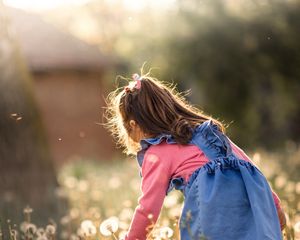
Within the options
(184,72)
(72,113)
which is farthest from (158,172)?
(72,113)

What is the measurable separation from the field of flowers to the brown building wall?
32.6 feet

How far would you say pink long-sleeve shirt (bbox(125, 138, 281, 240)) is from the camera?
4.02 m

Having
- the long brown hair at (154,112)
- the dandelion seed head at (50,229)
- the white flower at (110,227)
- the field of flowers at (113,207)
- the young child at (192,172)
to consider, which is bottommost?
the field of flowers at (113,207)

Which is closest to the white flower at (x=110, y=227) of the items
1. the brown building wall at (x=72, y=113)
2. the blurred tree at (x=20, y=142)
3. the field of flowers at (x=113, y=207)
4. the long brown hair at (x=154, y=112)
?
the field of flowers at (x=113, y=207)

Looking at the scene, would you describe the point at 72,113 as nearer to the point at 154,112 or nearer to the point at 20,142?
the point at 20,142

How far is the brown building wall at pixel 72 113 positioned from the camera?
80.7 ft

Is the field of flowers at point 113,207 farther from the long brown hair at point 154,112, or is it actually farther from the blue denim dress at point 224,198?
the long brown hair at point 154,112

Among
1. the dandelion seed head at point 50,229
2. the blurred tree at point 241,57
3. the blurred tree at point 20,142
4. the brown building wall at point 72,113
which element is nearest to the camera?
the dandelion seed head at point 50,229

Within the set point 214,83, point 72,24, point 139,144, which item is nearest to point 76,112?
point 214,83

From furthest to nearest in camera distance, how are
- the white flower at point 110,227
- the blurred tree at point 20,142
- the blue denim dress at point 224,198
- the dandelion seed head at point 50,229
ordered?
the blurred tree at point 20,142, the dandelion seed head at point 50,229, the white flower at point 110,227, the blue denim dress at point 224,198

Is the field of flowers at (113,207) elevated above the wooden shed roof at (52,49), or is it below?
below

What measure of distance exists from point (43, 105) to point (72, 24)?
32.2 m

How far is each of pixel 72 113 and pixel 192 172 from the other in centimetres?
2143

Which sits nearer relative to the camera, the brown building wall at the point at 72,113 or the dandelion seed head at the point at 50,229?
the dandelion seed head at the point at 50,229
